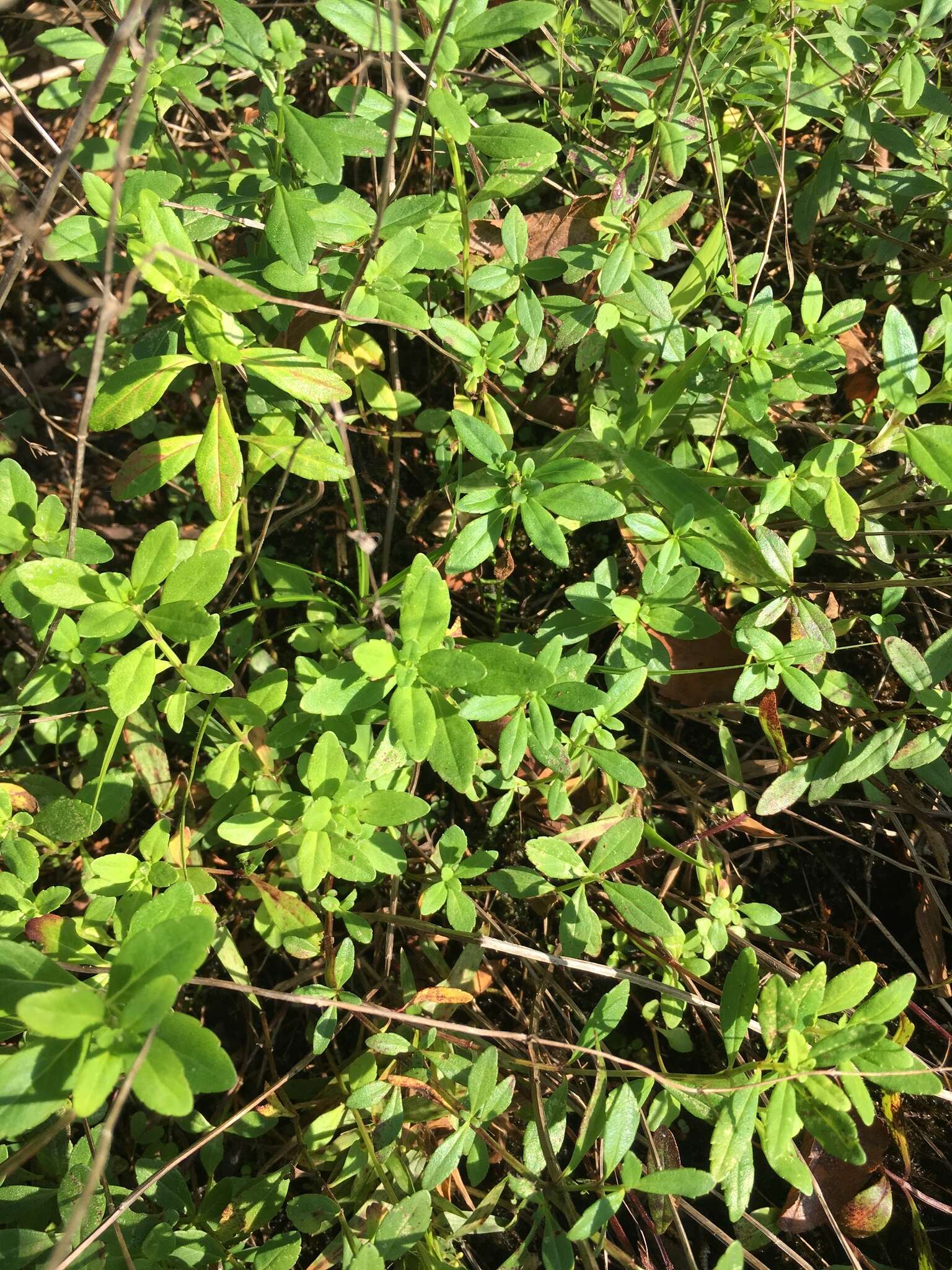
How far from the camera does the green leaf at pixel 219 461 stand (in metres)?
1.79

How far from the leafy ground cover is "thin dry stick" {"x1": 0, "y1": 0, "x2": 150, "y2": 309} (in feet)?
0.06

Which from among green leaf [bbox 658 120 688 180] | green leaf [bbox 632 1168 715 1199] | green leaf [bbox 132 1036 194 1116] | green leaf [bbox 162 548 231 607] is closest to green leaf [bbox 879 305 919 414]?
green leaf [bbox 658 120 688 180]

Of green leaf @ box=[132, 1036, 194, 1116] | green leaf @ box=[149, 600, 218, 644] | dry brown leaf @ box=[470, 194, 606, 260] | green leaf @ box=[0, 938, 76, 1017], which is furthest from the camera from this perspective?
dry brown leaf @ box=[470, 194, 606, 260]

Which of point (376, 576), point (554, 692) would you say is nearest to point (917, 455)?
point (554, 692)

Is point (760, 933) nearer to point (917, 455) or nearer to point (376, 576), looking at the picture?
point (917, 455)

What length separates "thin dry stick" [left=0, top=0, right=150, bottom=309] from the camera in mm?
1228

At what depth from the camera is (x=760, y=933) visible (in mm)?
2166

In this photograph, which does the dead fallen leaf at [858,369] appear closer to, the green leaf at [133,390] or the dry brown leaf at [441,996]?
the green leaf at [133,390]

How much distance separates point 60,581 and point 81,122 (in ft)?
2.50

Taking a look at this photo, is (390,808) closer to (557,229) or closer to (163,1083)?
(163,1083)

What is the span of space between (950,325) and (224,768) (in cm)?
176

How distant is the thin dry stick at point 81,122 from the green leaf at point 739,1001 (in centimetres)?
170

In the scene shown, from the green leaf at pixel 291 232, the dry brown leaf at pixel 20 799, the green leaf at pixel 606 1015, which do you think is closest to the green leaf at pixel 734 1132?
the green leaf at pixel 606 1015

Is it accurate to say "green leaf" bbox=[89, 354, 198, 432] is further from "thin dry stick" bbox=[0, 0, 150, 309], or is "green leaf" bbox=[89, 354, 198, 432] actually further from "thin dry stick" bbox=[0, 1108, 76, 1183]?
"thin dry stick" bbox=[0, 1108, 76, 1183]
